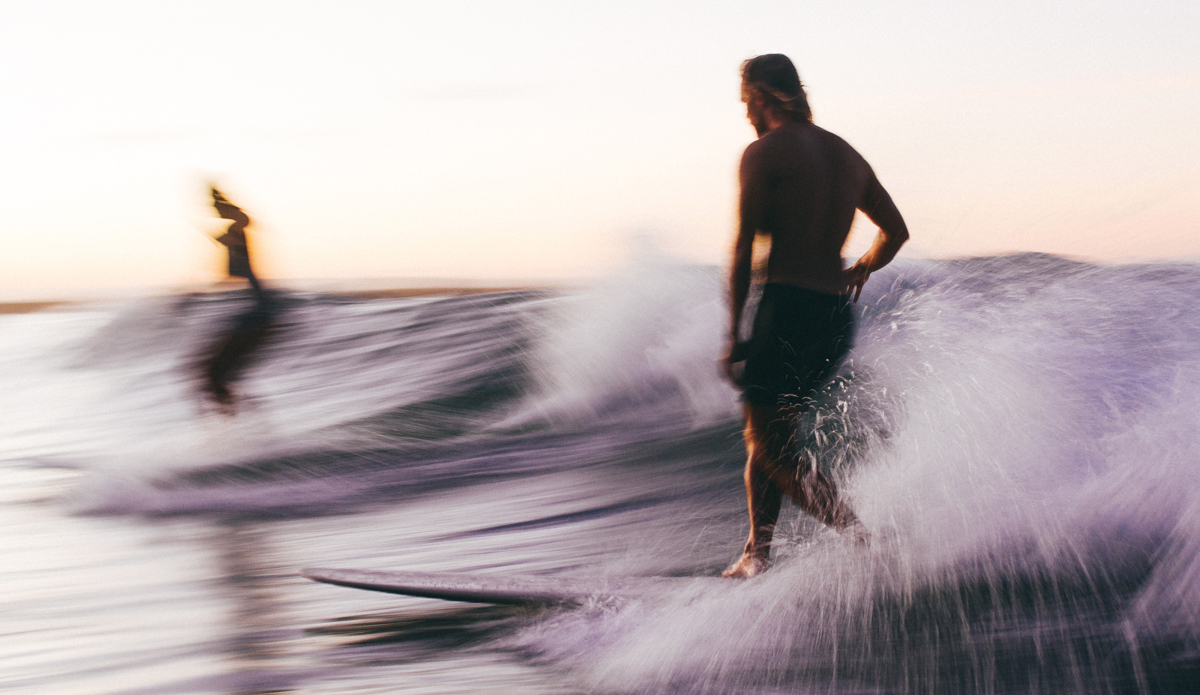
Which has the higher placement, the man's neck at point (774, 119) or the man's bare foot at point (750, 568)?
the man's neck at point (774, 119)

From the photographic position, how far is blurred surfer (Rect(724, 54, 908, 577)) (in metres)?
2.06

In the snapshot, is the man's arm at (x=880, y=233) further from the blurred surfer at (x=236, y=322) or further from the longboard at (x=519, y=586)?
the blurred surfer at (x=236, y=322)

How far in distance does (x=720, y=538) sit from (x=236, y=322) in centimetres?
287

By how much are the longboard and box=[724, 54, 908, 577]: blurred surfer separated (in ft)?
1.20

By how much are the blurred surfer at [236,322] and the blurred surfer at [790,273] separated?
10.4 ft

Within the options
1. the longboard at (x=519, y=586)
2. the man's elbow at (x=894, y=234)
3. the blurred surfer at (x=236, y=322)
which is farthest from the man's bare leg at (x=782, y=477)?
the blurred surfer at (x=236, y=322)

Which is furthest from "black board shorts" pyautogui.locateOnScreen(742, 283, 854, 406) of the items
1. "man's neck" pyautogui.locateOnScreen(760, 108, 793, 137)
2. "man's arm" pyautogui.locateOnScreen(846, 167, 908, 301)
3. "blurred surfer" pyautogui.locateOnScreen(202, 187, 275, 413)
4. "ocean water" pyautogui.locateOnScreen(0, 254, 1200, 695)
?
"blurred surfer" pyautogui.locateOnScreen(202, 187, 275, 413)

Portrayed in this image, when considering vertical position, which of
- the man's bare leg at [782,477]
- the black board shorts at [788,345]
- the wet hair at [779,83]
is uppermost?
the wet hair at [779,83]

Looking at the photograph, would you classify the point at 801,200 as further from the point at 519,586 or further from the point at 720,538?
the point at 720,538

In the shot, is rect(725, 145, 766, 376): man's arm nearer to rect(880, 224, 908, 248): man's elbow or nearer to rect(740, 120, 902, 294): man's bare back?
rect(740, 120, 902, 294): man's bare back

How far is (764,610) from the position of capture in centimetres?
213

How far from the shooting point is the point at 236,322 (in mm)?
4543

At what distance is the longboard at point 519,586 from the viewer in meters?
2.31

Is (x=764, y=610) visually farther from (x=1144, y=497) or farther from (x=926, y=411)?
(x=1144, y=497)
